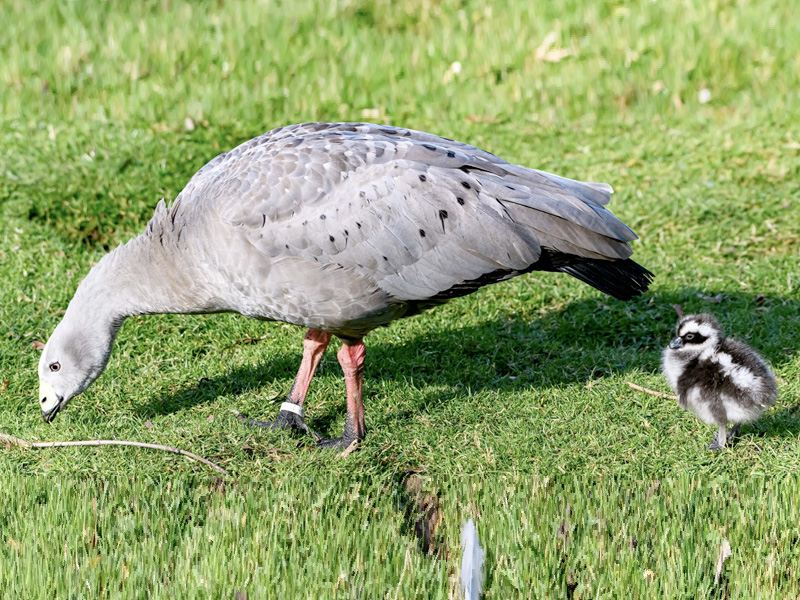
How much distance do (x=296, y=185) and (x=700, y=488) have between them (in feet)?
8.39

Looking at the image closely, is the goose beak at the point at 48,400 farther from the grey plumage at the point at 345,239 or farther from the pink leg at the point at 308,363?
the pink leg at the point at 308,363

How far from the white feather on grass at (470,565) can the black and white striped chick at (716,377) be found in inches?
69.0

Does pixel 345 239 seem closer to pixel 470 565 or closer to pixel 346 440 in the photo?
pixel 346 440

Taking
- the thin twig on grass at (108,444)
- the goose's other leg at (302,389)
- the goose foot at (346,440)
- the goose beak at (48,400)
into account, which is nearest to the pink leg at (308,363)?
the goose's other leg at (302,389)

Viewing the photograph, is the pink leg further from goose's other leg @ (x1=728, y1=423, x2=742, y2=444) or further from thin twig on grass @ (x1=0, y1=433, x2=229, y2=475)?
goose's other leg @ (x1=728, y1=423, x2=742, y2=444)

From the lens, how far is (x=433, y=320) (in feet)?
22.6

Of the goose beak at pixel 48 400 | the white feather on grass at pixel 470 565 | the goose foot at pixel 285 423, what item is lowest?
the goose foot at pixel 285 423

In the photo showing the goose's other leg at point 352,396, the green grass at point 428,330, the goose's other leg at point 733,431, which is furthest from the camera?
the goose's other leg at point 352,396

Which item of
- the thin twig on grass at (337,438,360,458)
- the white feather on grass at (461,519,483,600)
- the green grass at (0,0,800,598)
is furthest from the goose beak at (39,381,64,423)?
the white feather on grass at (461,519,483,600)

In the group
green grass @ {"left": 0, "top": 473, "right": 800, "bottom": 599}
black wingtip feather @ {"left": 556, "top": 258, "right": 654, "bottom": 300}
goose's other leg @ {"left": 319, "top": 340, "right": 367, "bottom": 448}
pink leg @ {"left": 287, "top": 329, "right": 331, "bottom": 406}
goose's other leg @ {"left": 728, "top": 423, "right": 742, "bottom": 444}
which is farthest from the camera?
pink leg @ {"left": 287, "top": 329, "right": 331, "bottom": 406}

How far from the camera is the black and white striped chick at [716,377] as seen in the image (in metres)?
4.77

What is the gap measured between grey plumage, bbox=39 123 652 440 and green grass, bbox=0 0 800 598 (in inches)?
30.4

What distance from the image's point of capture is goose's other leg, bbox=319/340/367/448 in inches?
211

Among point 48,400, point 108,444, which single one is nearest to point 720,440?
point 108,444
